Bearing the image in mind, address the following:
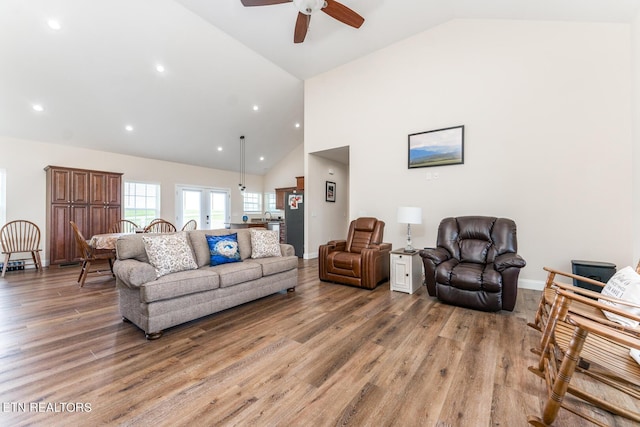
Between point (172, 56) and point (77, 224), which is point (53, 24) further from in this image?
point (77, 224)

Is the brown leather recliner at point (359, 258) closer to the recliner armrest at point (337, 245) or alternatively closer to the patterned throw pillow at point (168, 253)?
the recliner armrest at point (337, 245)

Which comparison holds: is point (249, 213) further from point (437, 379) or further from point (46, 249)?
point (437, 379)

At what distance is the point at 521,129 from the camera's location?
3611 millimetres

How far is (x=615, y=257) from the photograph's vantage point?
3154mm

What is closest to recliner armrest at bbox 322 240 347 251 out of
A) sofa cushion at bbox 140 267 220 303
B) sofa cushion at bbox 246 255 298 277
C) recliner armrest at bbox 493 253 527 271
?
sofa cushion at bbox 246 255 298 277

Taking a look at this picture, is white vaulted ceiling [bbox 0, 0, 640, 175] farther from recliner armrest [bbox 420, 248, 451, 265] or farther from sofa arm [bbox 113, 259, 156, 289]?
sofa arm [bbox 113, 259, 156, 289]

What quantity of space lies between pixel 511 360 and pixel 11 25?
6686 millimetres

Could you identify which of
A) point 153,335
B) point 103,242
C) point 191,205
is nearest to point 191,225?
point 191,205

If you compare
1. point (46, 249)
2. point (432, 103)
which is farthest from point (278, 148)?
point (46, 249)

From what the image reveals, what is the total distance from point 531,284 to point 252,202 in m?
8.17

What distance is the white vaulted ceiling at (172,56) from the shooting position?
3.47 metres

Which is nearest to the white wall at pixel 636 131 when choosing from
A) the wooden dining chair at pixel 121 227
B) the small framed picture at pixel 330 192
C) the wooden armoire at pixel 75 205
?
the small framed picture at pixel 330 192

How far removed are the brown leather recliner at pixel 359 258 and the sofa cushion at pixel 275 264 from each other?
0.74 metres

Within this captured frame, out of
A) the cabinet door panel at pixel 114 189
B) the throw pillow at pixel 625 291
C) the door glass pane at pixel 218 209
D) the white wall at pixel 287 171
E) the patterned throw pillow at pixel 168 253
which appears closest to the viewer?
the throw pillow at pixel 625 291
